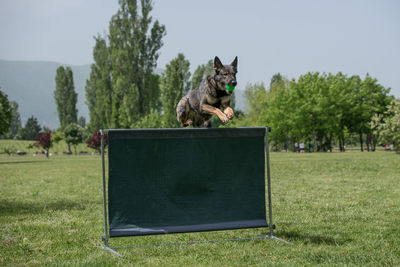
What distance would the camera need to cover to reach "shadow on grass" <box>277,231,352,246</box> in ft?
22.2

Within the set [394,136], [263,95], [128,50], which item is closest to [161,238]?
[394,136]

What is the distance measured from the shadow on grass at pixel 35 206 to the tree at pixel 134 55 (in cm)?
4579

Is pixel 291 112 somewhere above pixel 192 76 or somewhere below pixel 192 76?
below

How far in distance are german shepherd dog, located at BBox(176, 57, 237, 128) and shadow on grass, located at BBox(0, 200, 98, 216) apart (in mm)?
5495

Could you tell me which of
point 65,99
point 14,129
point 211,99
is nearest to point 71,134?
point 65,99

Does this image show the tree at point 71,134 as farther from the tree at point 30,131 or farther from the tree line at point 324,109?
the tree at point 30,131

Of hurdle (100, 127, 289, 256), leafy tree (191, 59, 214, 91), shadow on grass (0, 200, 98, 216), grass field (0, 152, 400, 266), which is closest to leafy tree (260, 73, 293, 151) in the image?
leafy tree (191, 59, 214, 91)

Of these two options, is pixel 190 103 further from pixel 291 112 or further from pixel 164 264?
pixel 291 112

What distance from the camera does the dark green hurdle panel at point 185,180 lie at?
20.7ft

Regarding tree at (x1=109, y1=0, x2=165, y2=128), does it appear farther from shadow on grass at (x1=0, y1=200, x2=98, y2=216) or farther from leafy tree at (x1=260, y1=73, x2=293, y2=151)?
shadow on grass at (x1=0, y1=200, x2=98, y2=216)

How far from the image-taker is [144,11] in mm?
58281

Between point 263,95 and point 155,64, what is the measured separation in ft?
88.2

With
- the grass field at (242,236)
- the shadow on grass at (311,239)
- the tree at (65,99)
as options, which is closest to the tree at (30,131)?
the tree at (65,99)

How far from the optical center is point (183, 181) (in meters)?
6.58
